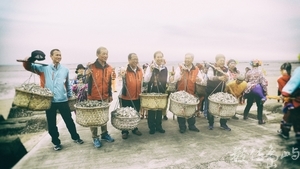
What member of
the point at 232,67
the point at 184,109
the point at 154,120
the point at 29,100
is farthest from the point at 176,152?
the point at 232,67

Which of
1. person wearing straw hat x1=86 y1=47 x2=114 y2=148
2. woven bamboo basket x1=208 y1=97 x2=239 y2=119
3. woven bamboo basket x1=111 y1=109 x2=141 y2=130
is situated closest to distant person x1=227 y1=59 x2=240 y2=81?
woven bamboo basket x1=208 y1=97 x2=239 y2=119

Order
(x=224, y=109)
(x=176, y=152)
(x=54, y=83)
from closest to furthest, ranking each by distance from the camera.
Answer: (x=176, y=152), (x=54, y=83), (x=224, y=109)

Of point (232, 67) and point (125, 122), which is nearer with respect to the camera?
point (125, 122)

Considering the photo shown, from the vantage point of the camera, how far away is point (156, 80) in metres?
4.27

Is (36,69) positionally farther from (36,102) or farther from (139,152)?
(139,152)

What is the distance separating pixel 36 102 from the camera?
296 centimetres

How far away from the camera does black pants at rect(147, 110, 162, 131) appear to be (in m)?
4.25

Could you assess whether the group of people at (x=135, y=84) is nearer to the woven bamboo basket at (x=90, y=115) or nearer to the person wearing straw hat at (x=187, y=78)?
the person wearing straw hat at (x=187, y=78)

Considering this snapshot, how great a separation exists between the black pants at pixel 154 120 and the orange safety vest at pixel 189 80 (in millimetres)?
787

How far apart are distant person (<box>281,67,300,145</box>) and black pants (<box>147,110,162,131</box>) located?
2.34 m

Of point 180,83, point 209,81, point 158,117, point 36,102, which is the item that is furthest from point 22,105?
point 209,81

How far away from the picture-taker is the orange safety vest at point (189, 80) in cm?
436

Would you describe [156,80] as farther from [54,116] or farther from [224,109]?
[54,116]

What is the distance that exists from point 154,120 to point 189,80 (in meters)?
1.17
